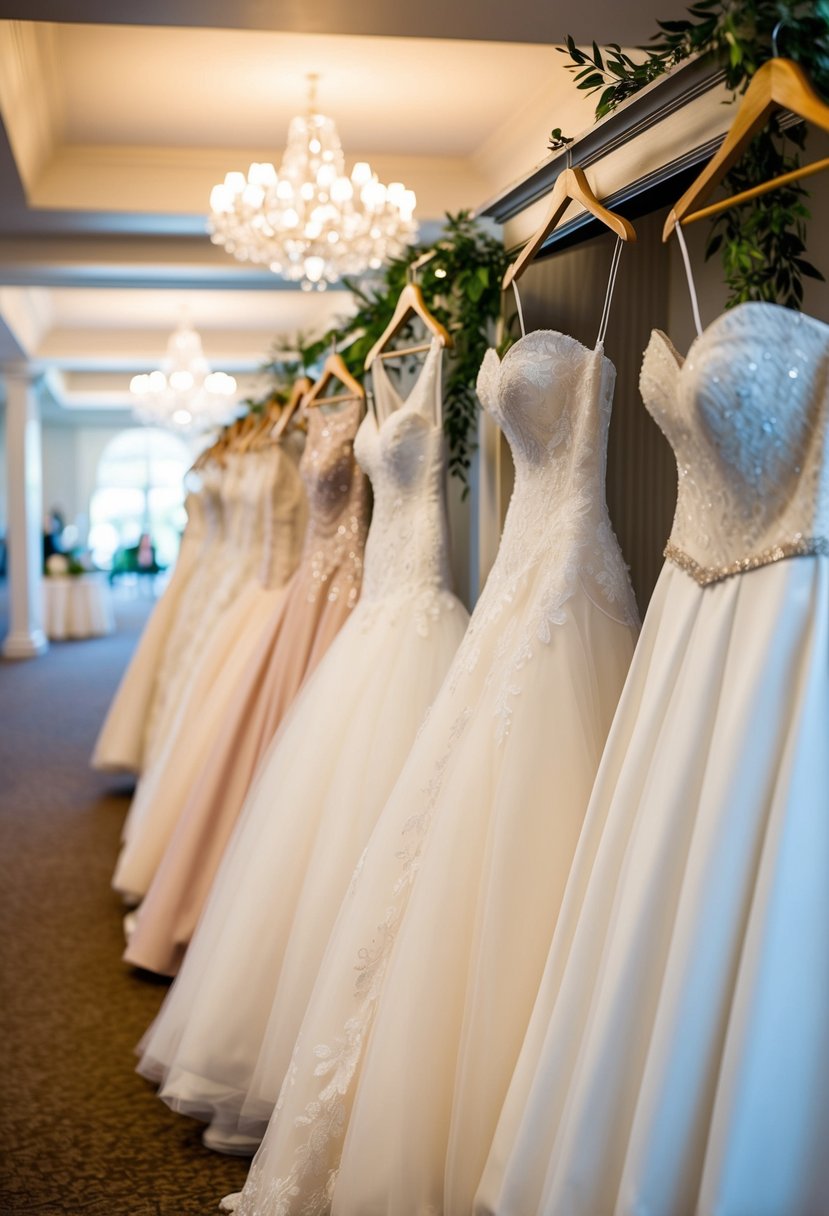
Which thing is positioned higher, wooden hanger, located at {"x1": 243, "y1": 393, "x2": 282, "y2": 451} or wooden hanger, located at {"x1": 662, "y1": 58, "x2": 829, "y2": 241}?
wooden hanger, located at {"x1": 662, "y1": 58, "x2": 829, "y2": 241}

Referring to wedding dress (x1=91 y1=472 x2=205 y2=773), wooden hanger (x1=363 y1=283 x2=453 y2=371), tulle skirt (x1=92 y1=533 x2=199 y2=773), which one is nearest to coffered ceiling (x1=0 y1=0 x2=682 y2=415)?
wooden hanger (x1=363 y1=283 x2=453 y2=371)

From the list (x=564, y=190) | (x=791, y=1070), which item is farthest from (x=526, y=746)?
(x=564, y=190)

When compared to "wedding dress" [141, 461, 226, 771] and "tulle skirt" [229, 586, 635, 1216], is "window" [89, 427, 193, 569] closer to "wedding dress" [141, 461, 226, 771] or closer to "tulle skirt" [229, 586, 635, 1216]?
"wedding dress" [141, 461, 226, 771]

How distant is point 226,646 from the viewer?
412 cm

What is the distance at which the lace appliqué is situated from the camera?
182cm

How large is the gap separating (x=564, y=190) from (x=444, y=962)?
4.29ft

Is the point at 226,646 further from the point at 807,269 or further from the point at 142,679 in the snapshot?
the point at 807,269

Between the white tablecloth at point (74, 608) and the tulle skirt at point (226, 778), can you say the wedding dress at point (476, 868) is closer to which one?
the tulle skirt at point (226, 778)

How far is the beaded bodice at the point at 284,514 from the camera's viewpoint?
13.2 feet

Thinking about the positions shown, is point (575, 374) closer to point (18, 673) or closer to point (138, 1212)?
point (138, 1212)

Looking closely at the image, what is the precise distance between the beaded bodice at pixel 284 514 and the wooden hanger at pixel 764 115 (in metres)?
2.59

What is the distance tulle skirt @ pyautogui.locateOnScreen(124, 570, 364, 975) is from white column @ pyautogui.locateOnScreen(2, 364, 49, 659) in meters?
8.20

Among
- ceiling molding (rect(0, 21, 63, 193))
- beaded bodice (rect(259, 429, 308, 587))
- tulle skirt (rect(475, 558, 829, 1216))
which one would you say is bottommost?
tulle skirt (rect(475, 558, 829, 1216))

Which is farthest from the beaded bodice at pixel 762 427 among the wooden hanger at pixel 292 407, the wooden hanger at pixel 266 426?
the wooden hanger at pixel 266 426
